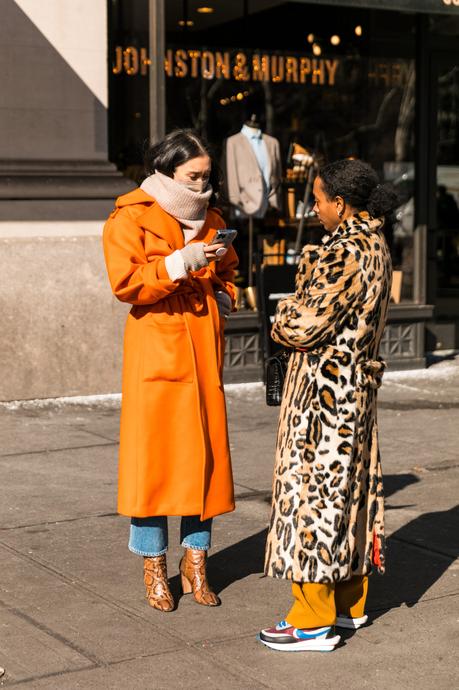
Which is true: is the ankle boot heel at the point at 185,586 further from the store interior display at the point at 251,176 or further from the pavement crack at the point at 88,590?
the store interior display at the point at 251,176

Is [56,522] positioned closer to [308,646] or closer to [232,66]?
[308,646]

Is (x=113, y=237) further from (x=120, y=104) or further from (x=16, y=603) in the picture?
(x=120, y=104)

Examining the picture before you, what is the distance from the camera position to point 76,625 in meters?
4.80

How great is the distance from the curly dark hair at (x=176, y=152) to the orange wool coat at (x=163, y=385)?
0.45 feet

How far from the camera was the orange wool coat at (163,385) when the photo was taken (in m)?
4.91

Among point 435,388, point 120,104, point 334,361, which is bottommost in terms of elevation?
point 435,388

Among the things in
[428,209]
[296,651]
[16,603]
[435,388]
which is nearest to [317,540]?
[296,651]

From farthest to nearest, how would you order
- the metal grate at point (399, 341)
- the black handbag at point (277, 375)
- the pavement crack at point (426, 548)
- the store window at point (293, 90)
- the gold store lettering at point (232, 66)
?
the metal grate at point (399, 341) → the store window at point (293, 90) → the gold store lettering at point (232, 66) → the pavement crack at point (426, 548) → the black handbag at point (277, 375)

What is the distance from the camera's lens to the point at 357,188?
4.54 meters

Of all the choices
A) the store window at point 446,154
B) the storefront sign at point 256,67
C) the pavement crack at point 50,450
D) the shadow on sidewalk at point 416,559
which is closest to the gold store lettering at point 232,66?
the storefront sign at point 256,67

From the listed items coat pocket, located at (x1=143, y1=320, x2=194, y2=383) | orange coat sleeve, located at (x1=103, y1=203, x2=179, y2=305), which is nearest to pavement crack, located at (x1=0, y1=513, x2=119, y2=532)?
coat pocket, located at (x1=143, y1=320, x2=194, y2=383)

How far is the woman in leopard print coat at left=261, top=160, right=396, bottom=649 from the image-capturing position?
4.47 m

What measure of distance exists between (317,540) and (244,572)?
43.0 inches

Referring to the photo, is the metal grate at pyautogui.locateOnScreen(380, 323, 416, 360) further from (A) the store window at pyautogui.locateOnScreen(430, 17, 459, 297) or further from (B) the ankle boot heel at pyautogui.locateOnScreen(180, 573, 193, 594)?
(B) the ankle boot heel at pyautogui.locateOnScreen(180, 573, 193, 594)
